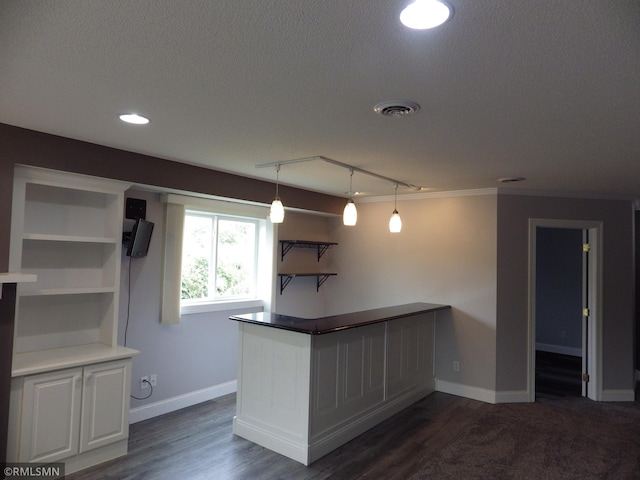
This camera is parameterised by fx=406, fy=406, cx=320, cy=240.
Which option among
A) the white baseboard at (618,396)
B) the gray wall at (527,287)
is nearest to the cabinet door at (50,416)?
the gray wall at (527,287)

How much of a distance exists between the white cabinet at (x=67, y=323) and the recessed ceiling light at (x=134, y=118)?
2.76 feet

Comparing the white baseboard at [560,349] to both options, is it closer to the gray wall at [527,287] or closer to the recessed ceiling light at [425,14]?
the gray wall at [527,287]

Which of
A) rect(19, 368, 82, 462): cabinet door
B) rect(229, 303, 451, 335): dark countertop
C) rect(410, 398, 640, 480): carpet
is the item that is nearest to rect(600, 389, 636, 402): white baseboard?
rect(410, 398, 640, 480): carpet

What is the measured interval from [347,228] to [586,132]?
3.54 meters

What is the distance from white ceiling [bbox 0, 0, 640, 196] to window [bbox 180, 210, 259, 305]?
4.67 feet

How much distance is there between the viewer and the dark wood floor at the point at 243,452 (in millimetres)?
2840

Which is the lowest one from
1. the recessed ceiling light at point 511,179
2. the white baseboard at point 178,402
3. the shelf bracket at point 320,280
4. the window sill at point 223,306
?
the white baseboard at point 178,402

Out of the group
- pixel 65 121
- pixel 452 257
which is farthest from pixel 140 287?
pixel 452 257

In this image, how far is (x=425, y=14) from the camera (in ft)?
4.18

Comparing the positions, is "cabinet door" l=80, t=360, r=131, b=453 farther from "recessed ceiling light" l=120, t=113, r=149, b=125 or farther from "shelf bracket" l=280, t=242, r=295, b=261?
"shelf bracket" l=280, t=242, r=295, b=261

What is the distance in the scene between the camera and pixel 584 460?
316cm

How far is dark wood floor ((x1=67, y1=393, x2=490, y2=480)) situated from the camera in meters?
2.84

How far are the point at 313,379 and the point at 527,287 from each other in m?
2.75

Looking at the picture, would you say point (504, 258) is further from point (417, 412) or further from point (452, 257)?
point (417, 412)
